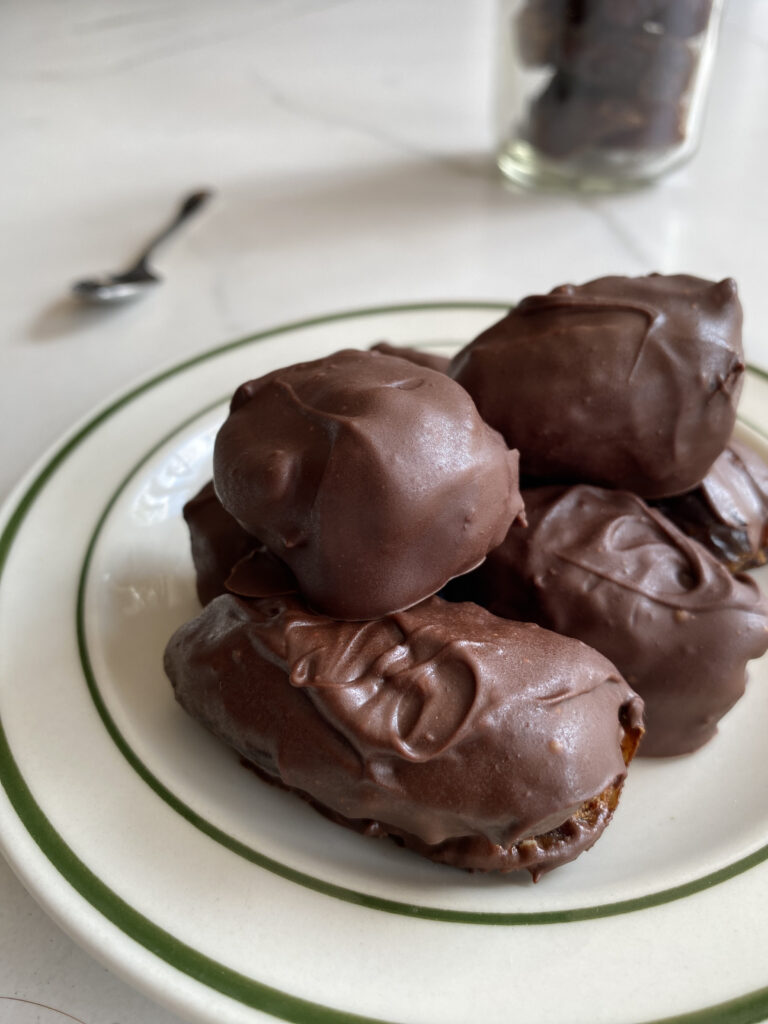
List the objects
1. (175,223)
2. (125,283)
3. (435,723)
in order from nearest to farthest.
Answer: (435,723), (125,283), (175,223)

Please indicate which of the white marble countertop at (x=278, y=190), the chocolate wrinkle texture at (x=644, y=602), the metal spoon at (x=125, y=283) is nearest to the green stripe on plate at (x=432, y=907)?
the chocolate wrinkle texture at (x=644, y=602)

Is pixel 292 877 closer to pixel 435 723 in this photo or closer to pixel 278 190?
pixel 435 723

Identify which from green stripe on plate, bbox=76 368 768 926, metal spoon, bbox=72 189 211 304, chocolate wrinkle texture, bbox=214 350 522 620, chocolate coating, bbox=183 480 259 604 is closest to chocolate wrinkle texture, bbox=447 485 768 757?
chocolate wrinkle texture, bbox=214 350 522 620

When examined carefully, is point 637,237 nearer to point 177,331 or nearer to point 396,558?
point 177,331

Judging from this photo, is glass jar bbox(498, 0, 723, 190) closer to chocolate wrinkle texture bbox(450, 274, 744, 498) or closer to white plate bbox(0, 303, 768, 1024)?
chocolate wrinkle texture bbox(450, 274, 744, 498)

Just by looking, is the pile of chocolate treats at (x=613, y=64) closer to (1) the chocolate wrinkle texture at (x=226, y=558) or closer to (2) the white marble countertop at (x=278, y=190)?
(2) the white marble countertop at (x=278, y=190)

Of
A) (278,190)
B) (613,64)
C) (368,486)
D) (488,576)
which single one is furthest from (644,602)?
(278,190)

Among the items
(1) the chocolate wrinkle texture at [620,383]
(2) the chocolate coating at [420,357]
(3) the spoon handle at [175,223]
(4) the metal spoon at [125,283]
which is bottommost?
(4) the metal spoon at [125,283]
